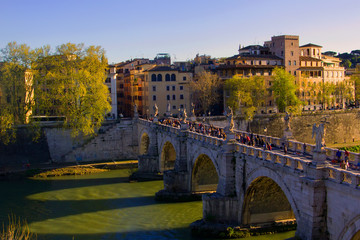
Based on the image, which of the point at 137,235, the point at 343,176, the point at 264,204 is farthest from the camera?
the point at 137,235

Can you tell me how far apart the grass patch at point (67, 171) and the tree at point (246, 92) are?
24.5 m

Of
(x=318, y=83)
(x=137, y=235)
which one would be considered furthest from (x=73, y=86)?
(x=318, y=83)

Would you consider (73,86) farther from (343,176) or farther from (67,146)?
(343,176)

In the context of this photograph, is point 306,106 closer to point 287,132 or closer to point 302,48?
point 302,48

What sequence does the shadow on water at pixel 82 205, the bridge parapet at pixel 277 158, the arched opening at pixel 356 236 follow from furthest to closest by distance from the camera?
the shadow on water at pixel 82 205, the bridge parapet at pixel 277 158, the arched opening at pixel 356 236

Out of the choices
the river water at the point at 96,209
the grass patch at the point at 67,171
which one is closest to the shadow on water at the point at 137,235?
the river water at the point at 96,209

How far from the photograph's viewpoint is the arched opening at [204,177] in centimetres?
3719

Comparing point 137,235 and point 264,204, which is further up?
point 264,204

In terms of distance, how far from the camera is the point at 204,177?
37688 millimetres

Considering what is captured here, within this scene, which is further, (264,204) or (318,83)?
(318,83)

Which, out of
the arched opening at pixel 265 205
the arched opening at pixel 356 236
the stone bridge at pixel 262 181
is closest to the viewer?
the arched opening at pixel 356 236

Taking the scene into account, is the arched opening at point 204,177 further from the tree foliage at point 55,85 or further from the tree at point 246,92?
the tree at point 246,92

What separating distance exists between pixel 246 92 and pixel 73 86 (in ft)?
90.9

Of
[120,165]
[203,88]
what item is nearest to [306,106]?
[203,88]
